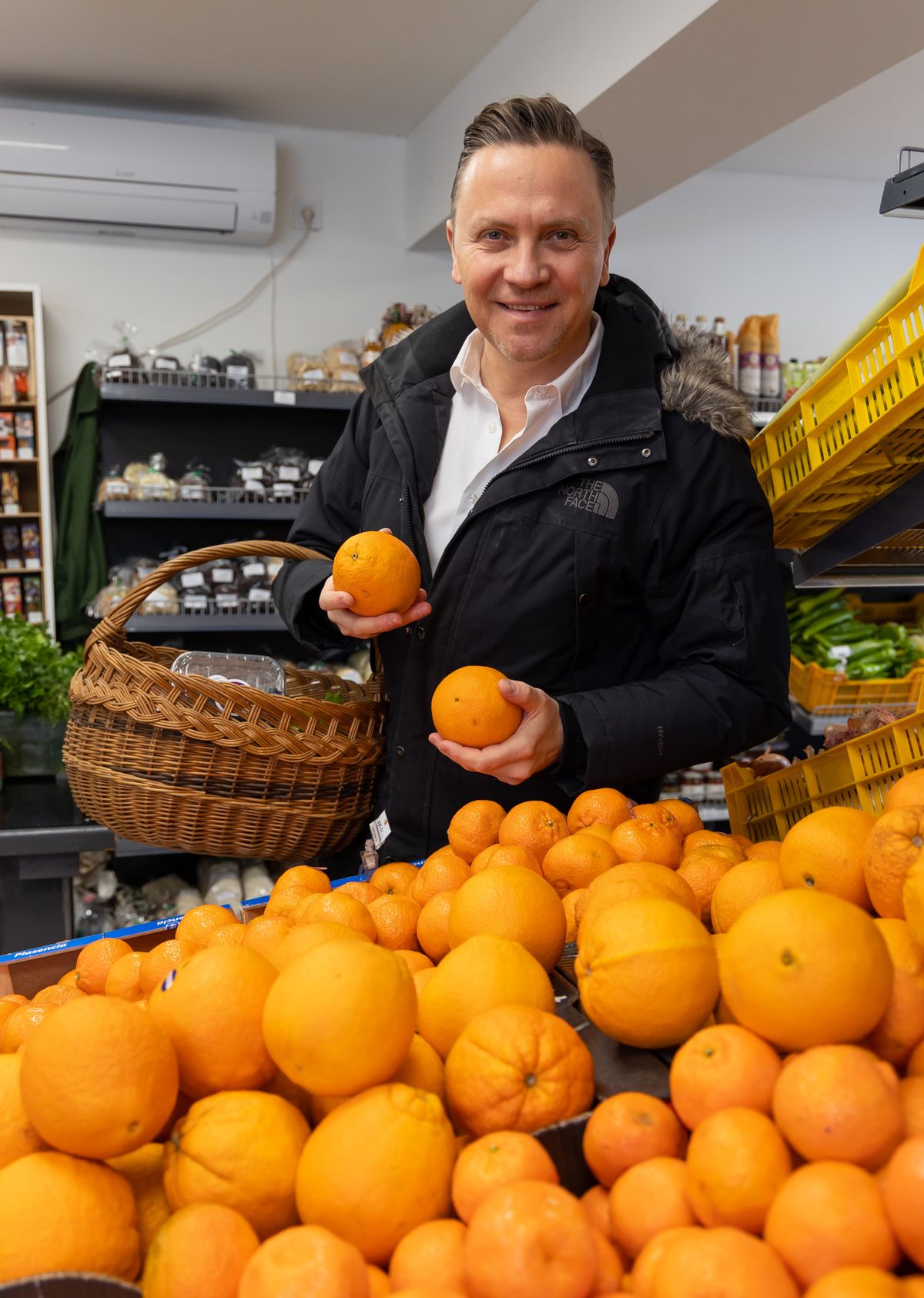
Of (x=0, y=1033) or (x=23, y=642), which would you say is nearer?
(x=0, y=1033)

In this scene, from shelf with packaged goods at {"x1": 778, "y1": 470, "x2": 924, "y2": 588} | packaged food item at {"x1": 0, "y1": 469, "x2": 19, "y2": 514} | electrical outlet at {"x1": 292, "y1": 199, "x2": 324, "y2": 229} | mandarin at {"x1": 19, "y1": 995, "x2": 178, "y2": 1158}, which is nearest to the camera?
mandarin at {"x1": 19, "y1": 995, "x2": 178, "y2": 1158}

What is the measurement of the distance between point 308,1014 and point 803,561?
1503 millimetres

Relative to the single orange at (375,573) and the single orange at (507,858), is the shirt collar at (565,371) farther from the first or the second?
the single orange at (507,858)

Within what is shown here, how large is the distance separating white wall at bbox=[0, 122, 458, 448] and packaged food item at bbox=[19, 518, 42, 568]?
51 centimetres

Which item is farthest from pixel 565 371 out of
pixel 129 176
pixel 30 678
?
pixel 129 176

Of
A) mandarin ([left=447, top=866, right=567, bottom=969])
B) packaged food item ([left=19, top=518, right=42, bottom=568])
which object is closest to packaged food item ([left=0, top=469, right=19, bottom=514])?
packaged food item ([left=19, top=518, right=42, bottom=568])

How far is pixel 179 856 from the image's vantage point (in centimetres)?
438

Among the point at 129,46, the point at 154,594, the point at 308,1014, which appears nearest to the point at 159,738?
the point at 308,1014

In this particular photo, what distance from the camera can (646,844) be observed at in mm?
1269

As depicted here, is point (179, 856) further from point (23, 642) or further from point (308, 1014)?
point (308, 1014)

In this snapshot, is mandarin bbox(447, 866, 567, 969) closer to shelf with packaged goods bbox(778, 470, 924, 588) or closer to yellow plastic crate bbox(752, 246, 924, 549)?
yellow plastic crate bbox(752, 246, 924, 549)

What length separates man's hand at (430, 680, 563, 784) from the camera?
1.49 m

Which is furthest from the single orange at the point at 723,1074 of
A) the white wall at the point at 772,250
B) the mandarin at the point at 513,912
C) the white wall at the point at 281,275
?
the white wall at the point at 772,250

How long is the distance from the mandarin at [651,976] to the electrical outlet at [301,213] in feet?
18.9
